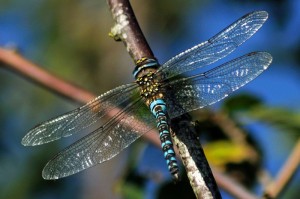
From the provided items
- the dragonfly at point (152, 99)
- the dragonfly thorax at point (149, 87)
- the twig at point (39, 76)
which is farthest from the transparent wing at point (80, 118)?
the twig at point (39, 76)

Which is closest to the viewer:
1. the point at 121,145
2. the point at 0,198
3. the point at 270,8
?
the point at 121,145

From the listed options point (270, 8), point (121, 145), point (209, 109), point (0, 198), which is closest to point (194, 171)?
point (121, 145)

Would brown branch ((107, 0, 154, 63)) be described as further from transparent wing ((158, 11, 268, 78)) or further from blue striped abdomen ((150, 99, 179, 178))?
transparent wing ((158, 11, 268, 78))

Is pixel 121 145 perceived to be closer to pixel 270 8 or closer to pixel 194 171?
pixel 194 171

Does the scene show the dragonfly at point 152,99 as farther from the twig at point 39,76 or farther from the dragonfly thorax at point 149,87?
the twig at point 39,76

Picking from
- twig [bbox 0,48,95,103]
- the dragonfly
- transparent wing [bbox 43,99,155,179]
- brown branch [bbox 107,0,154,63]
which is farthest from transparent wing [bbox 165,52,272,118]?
brown branch [bbox 107,0,154,63]

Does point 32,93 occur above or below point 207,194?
above

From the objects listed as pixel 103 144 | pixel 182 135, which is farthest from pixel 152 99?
pixel 182 135
